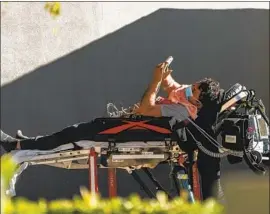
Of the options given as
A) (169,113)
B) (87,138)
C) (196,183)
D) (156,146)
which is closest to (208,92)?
(169,113)

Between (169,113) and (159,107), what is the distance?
0.10 metres

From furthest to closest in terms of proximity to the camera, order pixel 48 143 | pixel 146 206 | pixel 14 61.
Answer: pixel 14 61, pixel 48 143, pixel 146 206

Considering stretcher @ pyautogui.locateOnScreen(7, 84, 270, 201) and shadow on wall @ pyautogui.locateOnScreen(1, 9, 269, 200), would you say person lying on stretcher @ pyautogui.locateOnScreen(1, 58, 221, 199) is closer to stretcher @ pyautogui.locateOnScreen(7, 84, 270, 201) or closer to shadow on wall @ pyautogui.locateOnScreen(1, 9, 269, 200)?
stretcher @ pyautogui.locateOnScreen(7, 84, 270, 201)

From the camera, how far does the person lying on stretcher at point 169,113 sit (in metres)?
5.90

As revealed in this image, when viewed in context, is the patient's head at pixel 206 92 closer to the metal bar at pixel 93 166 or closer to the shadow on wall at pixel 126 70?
the metal bar at pixel 93 166

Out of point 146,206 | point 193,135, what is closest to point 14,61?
point 193,135

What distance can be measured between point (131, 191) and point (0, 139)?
2.89 metres

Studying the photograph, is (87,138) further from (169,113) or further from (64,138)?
(169,113)

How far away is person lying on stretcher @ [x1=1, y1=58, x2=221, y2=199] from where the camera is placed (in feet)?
19.3

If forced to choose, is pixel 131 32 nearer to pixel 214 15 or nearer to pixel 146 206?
pixel 214 15

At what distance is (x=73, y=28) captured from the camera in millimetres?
8711

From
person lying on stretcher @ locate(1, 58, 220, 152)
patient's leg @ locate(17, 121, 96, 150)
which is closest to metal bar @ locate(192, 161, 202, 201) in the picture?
person lying on stretcher @ locate(1, 58, 220, 152)

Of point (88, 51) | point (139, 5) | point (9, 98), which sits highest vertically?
point (139, 5)

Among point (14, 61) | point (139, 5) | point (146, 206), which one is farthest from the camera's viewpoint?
point (139, 5)
